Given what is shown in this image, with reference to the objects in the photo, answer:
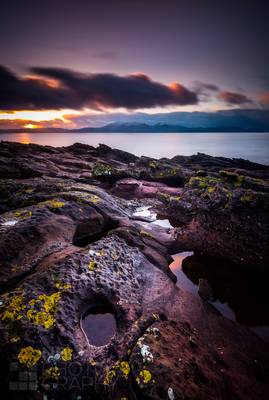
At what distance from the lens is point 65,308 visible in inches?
184

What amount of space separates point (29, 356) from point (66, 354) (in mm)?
614

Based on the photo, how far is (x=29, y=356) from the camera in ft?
12.5

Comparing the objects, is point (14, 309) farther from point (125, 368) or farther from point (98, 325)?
point (125, 368)

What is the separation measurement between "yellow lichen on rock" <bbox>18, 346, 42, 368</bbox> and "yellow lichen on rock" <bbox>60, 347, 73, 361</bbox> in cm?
39

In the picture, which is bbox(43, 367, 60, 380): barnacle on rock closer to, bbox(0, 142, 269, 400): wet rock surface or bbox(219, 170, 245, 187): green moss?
bbox(0, 142, 269, 400): wet rock surface

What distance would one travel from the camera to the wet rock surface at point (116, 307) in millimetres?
3859

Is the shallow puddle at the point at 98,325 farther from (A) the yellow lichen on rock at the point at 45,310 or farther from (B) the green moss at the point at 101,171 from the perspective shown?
(B) the green moss at the point at 101,171

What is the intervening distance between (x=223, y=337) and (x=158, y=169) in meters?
22.2

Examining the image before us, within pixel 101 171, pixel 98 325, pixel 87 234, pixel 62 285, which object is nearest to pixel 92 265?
pixel 62 285

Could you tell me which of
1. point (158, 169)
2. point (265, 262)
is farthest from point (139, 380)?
point (158, 169)

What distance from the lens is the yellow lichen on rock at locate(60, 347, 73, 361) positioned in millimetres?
3982

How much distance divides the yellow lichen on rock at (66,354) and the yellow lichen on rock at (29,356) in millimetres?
386

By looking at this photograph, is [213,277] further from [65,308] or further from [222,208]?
[65,308]

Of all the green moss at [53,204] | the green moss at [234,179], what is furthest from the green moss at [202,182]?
the green moss at [53,204]
